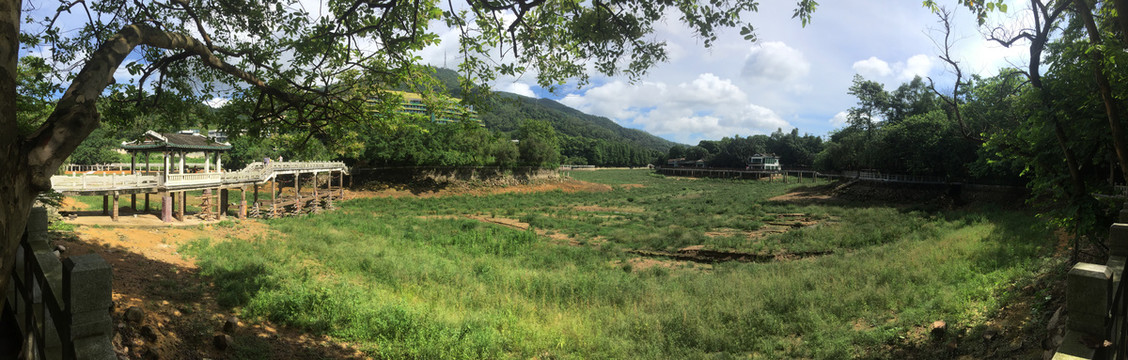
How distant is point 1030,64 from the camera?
7578 mm

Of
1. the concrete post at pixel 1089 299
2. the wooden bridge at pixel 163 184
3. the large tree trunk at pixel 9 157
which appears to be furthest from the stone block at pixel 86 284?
the wooden bridge at pixel 163 184

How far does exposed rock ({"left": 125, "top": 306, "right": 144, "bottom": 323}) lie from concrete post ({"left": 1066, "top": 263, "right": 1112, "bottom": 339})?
10.2m

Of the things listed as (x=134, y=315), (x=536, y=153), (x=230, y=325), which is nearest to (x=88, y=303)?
(x=134, y=315)

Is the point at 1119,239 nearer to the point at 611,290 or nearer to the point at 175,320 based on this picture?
the point at 611,290

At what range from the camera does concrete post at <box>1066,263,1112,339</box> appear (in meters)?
3.33

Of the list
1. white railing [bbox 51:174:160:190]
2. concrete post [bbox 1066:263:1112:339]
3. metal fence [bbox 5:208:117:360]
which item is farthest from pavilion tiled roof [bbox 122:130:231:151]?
concrete post [bbox 1066:263:1112:339]

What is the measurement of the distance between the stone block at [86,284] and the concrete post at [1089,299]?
265 inches

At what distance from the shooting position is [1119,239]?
14.1 feet

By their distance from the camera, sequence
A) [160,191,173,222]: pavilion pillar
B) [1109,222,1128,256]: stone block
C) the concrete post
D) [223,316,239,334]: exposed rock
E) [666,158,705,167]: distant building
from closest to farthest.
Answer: the concrete post
[1109,222,1128,256]: stone block
[223,316,239,334]: exposed rock
[160,191,173,222]: pavilion pillar
[666,158,705,167]: distant building

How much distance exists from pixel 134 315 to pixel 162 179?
1858 centimetres

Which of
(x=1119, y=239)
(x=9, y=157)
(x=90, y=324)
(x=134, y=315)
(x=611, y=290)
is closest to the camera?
(x=9, y=157)

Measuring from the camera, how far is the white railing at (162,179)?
1819 centimetres

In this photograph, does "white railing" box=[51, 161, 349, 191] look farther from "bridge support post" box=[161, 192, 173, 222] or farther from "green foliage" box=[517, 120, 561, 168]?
"green foliage" box=[517, 120, 561, 168]

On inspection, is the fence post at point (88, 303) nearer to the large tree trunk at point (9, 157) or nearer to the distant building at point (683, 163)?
the large tree trunk at point (9, 157)
